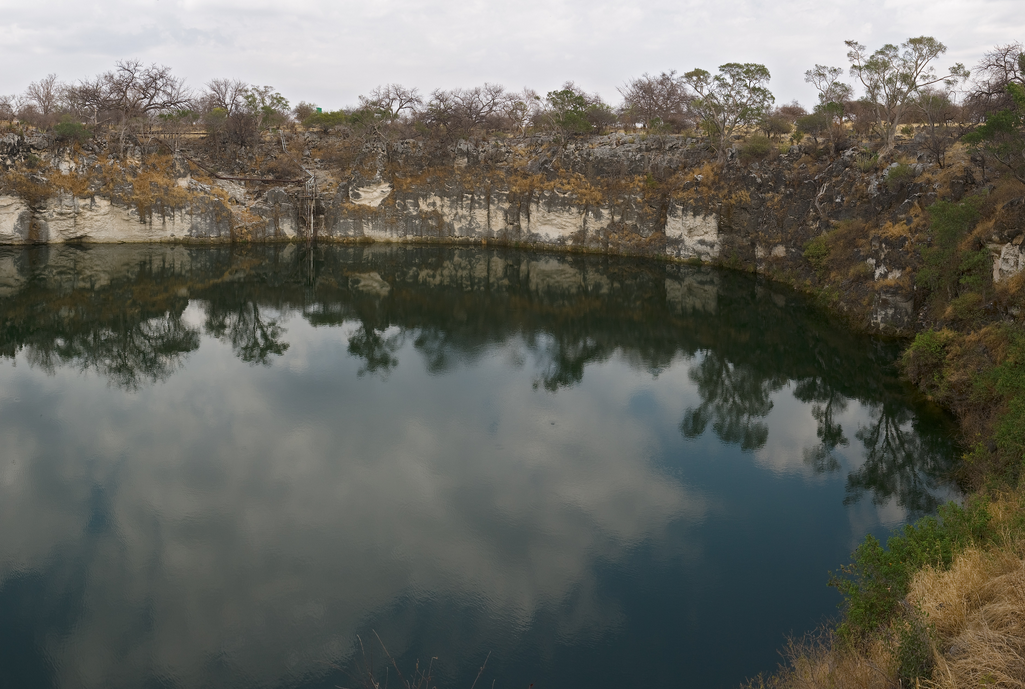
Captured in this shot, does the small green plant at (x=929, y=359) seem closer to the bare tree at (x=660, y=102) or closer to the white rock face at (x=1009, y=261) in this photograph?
the white rock face at (x=1009, y=261)

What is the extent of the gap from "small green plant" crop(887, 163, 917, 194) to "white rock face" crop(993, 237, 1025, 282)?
46.9 feet

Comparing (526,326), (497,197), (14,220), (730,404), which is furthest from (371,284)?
(14,220)

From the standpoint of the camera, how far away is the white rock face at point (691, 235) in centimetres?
5028

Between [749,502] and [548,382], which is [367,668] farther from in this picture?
[548,382]

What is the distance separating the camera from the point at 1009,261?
23438 millimetres

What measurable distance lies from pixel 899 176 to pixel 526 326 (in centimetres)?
2238

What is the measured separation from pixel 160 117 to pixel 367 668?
68582 mm

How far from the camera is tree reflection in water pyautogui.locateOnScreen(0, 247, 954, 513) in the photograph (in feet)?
75.0

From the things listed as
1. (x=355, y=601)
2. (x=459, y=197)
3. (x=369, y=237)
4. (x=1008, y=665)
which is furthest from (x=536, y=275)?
(x=1008, y=665)

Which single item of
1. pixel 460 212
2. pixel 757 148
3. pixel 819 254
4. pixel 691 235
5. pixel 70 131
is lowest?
pixel 819 254

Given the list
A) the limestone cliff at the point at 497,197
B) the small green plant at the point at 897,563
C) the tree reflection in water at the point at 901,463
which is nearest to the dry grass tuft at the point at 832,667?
the small green plant at the point at 897,563

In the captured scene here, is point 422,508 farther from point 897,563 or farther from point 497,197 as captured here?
point 497,197

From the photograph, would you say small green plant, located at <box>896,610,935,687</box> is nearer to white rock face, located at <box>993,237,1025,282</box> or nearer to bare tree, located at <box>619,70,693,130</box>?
white rock face, located at <box>993,237,1025,282</box>

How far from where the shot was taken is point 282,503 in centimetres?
1680
